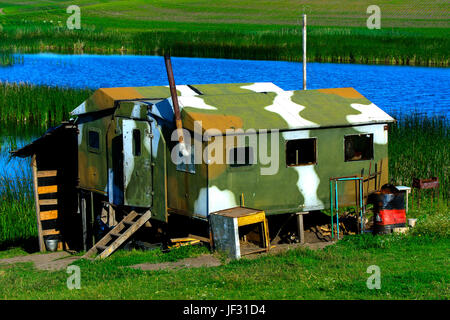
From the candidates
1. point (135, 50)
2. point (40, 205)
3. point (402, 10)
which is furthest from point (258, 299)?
point (402, 10)

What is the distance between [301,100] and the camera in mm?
19906

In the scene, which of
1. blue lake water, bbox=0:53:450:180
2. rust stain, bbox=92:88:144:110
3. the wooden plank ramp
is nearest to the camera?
rust stain, bbox=92:88:144:110

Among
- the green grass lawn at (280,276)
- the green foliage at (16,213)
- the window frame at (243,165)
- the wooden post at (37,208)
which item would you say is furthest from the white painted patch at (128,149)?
the green foliage at (16,213)

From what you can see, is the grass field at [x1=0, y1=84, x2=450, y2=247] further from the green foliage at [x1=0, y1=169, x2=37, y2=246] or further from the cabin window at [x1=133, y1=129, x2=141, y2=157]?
the cabin window at [x1=133, y1=129, x2=141, y2=157]

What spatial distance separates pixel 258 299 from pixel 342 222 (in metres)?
7.53

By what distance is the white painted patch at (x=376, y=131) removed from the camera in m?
19.6

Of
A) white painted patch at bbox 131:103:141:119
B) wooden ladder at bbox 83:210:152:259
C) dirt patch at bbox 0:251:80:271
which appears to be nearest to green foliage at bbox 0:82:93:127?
dirt patch at bbox 0:251:80:271

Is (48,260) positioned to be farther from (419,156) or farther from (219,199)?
(419,156)

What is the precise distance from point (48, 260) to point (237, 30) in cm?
7169

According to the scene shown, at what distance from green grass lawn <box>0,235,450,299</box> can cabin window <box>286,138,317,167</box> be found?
283cm

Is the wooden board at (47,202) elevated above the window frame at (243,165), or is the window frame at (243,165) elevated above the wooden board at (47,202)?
the window frame at (243,165)

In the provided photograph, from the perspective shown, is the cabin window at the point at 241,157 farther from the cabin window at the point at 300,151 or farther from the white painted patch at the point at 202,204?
the cabin window at the point at 300,151

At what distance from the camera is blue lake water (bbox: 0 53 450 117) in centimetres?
4937

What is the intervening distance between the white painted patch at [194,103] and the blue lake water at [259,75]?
25.6m
